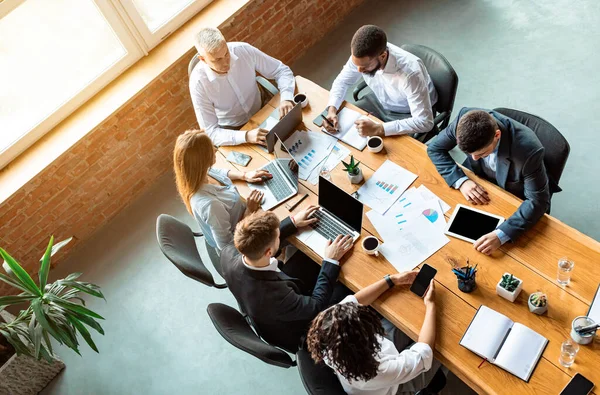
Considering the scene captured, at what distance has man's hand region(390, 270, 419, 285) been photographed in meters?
2.63

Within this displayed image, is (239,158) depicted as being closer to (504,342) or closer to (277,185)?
(277,185)

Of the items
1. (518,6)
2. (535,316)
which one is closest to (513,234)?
(535,316)

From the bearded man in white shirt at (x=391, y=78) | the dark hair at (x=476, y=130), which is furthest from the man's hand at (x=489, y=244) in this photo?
the bearded man in white shirt at (x=391, y=78)

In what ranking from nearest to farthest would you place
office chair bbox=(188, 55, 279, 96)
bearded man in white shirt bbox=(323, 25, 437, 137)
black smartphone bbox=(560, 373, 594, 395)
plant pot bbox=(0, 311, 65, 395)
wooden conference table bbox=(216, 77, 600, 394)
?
black smartphone bbox=(560, 373, 594, 395), wooden conference table bbox=(216, 77, 600, 394), bearded man in white shirt bbox=(323, 25, 437, 137), plant pot bbox=(0, 311, 65, 395), office chair bbox=(188, 55, 279, 96)

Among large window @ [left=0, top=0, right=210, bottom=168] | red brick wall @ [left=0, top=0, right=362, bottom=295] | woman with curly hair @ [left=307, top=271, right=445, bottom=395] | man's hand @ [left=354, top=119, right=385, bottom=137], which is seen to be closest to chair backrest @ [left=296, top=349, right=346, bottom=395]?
woman with curly hair @ [left=307, top=271, right=445, bottom=395]

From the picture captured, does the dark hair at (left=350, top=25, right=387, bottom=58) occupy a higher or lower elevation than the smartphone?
higher

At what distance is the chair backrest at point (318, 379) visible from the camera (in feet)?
7.97

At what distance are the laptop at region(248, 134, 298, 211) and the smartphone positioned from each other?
183 millimetres

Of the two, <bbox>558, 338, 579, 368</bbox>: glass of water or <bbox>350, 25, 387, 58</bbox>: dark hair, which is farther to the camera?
<bbox>350, 25, 387, 58</bbox>: dark hair

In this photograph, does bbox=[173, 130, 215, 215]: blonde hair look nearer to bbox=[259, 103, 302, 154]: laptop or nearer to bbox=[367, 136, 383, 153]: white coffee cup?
bbox=[259, 103, 302, 154]: laptop

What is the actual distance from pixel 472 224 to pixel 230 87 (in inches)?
72.6

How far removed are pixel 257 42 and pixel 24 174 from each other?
2.14 m

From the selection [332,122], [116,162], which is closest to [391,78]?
[332,122]

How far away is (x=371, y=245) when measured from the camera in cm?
278
